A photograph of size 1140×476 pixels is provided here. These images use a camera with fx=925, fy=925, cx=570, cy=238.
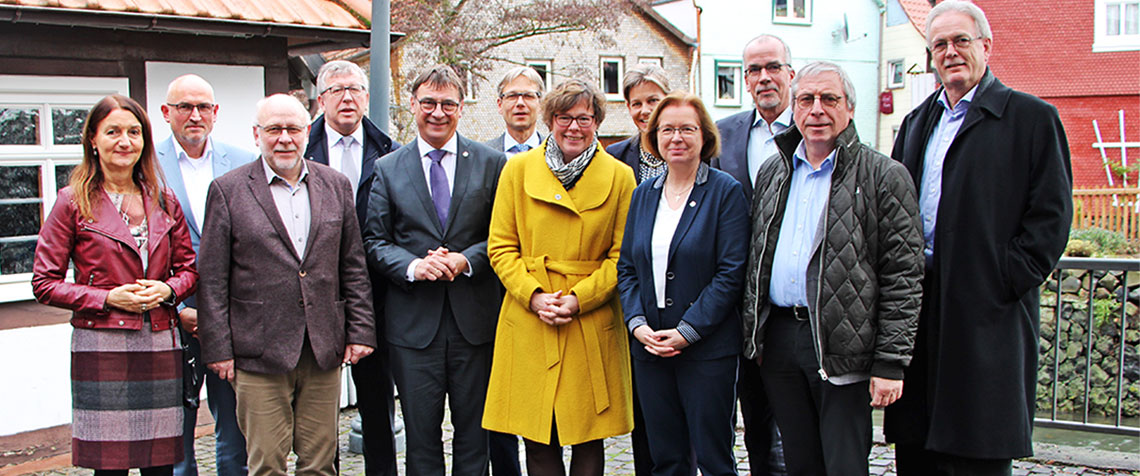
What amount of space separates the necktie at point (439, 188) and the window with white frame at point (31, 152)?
347cm

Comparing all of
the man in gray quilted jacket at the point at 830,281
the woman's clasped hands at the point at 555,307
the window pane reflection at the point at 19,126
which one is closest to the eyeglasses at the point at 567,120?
the woman's clasped hands at the point at 555,307

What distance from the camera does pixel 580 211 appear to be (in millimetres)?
4277

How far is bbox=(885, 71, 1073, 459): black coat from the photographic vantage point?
12.1 ft

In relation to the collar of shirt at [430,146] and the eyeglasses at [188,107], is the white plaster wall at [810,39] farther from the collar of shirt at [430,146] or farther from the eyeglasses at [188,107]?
the eyeglasses at [188,107]

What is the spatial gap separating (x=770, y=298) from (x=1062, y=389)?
34.8 ft

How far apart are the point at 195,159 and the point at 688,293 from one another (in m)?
2.71

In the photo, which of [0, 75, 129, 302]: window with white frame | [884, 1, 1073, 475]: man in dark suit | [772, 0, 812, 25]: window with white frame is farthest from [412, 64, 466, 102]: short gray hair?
[772, 0, 812, 25]: window with white frame

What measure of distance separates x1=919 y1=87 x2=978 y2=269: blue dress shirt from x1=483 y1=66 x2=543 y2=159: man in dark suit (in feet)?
8.67

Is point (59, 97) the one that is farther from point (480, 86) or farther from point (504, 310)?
point (480, 86)

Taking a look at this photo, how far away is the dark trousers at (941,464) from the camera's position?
3898 mm

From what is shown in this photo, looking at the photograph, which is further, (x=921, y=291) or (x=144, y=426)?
(x=144, y=426)

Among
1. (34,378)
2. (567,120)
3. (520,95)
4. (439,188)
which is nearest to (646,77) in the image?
(567,120)

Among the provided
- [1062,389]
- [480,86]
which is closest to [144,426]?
[1062,389]

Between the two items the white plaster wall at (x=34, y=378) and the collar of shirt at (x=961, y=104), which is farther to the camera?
the white plaster wall at (x=34, y=378)
